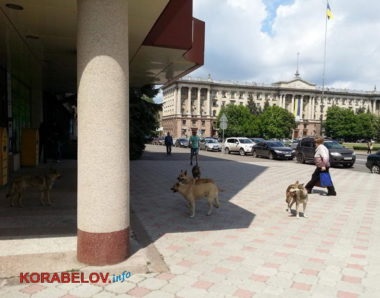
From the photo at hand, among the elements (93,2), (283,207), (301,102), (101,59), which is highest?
(301,102)

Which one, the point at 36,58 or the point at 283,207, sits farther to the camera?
the point at 36,58

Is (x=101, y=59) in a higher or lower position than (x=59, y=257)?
higher

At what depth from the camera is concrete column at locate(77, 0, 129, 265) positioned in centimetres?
434

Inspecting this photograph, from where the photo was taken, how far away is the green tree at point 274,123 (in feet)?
303

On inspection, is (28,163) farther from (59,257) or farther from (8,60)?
(59,257)

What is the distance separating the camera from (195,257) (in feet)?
16.6

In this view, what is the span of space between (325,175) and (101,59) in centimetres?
799

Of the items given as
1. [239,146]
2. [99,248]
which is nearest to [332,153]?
[239,146]

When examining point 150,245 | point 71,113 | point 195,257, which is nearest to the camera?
point 195,257

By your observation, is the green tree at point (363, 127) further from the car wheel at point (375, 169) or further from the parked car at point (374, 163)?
the car wheel at point (375, 169)

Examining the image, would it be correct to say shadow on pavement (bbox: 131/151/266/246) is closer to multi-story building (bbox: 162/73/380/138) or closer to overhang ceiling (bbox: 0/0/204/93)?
overhang ceiling (bbox: 0/0/204/93)

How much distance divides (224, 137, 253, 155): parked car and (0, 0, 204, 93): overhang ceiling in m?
21.6

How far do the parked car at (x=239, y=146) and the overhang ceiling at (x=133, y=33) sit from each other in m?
21.6

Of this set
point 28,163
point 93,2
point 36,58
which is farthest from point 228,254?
point 28,163
